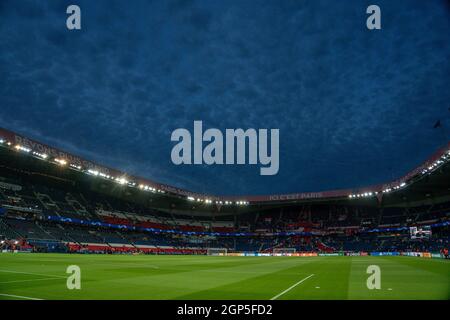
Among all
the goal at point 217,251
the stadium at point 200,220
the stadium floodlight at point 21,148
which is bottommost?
the goal at point 217,251

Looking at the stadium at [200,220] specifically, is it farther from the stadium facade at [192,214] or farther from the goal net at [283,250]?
the goal net at [283,250]

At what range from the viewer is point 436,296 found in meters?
11.0

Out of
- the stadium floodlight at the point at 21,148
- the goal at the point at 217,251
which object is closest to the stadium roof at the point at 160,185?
the stadium floodlight at the point at 21,148

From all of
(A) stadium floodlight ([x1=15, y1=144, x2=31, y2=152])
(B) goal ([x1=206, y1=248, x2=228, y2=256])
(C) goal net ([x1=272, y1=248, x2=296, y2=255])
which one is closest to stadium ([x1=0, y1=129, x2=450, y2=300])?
(A) stadium floodlight ([x1=15, y1=144, x2=31, y2=152])

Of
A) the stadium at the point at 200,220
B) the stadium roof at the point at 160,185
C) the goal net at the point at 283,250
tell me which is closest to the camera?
the stadium roof at the point at 160,185

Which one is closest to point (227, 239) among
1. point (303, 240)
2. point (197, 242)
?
point (197, 242)

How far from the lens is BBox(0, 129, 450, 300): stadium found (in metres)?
50.3

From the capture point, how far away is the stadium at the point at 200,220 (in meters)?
50.3

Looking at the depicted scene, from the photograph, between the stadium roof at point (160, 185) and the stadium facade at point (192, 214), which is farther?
the stadium facade at point (192, 214)

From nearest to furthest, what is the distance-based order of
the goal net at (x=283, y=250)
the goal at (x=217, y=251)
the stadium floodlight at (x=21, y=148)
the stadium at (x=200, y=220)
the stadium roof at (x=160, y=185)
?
1. the stadium floodlight at (x=21, y=148)
2. the stadium roof at (x=160, y=185)
3. the stadium at (x=200, y=220)
4. the goal net at (x=283, y=250)
5. the goal at (x=217, y=251)

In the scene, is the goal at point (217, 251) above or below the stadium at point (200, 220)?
below

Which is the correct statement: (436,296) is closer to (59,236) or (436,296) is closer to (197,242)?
(59,236)

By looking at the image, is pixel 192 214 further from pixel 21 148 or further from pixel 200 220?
pixel 21 148

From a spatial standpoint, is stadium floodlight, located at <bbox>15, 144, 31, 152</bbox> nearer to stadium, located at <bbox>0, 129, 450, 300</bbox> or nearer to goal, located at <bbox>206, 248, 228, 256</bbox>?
stadium, located at <bbox>0, 129, 450, 300</bbox>
